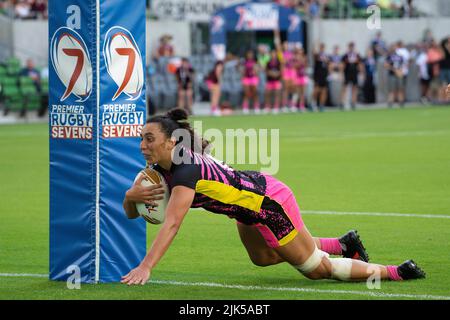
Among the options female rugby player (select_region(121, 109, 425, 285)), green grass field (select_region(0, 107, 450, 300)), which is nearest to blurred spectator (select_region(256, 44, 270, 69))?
green grass field (select_region(0, 107, 450, 300))

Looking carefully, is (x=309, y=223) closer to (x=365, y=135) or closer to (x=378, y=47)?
(x=365, y=135)

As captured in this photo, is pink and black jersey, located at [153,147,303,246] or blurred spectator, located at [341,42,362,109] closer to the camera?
pink and black jersey, located at [153,147,303,246]

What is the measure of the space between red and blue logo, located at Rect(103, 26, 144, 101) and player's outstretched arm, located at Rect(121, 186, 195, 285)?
1.13 m

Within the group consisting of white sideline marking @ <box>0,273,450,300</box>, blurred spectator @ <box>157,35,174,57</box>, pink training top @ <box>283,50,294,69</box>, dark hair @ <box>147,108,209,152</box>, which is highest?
blurred spectator @ <box>157,35,174,57</box>

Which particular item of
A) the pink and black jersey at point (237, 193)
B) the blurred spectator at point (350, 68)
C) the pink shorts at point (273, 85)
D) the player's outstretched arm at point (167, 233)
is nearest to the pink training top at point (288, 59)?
the pink shorts at point (273, 85)

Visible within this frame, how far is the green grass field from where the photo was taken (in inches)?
308

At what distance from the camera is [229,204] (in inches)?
300

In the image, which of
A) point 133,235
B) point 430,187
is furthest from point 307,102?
point 133,235

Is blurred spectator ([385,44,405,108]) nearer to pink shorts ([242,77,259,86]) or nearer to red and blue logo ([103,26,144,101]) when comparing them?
pink shorts ([242,77,259,86])

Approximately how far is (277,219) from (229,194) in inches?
17.1

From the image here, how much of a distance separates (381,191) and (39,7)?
82.5 ft

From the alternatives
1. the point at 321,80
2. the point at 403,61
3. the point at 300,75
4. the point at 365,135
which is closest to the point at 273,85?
the point at 300,75

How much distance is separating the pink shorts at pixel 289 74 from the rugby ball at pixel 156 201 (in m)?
28.5

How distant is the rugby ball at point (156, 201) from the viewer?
24.8 feet
